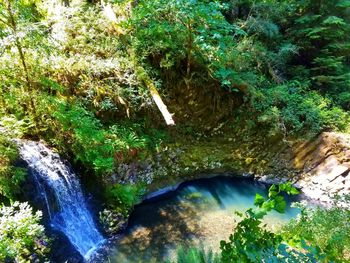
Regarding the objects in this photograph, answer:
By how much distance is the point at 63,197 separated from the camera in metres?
5.48

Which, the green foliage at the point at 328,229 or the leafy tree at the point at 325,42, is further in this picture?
the leafy tree at the point at 325,42

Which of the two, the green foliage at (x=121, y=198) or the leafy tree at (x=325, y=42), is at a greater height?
the leafy tree at (x=325, y=42)

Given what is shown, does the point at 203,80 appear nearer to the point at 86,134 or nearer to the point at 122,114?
the point at 122,114

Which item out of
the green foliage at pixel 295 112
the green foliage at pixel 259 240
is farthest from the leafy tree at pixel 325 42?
the green foliage at pixel 259 240

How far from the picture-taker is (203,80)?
8.19 meters

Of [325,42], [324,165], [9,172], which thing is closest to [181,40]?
[325,42]

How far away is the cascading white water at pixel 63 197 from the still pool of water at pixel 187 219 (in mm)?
523

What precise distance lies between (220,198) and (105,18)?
5.30 metres

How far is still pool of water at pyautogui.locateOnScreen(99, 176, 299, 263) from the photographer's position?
18.0 ft

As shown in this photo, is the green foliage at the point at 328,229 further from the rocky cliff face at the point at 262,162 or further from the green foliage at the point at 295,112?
the green foliage at the point at 295,112

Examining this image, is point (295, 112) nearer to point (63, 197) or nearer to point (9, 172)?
point (63, 197)

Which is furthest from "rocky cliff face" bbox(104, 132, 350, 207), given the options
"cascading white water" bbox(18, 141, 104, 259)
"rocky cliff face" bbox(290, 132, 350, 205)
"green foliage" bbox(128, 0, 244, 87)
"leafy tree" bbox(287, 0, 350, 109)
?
"leafy tree" bbox(287, 0, 350, 109)

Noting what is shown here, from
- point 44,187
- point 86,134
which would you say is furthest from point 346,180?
point 44,187

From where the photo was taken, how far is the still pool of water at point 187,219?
5488 mm
